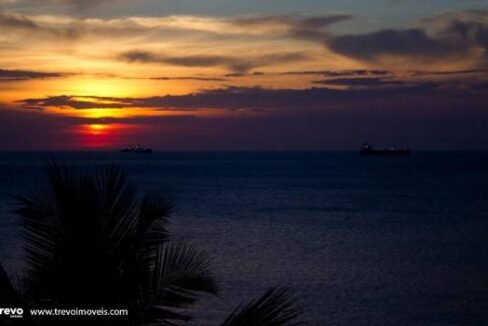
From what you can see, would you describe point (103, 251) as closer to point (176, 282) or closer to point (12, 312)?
point (176, 282)

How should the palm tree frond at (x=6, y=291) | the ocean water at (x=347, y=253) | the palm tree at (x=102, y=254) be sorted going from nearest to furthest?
the palm tree frond at (x=6, y=291), the palm tree at (x=102, y=254), the ocean water at (x=347, y=253)

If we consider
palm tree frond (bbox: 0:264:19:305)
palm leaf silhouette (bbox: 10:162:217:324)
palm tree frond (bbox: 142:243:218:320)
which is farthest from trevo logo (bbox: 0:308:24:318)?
palm tree frond (bbox: 142:243:218:320)

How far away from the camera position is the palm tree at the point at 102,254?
635cm

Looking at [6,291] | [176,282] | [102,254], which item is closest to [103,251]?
[102,254]

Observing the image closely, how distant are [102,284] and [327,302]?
83.2ft

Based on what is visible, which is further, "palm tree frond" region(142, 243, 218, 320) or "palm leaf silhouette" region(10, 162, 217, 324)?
"palm tree frond" region(142, 243, 218, 320)

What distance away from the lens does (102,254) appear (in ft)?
21.1

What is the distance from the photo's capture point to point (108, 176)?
6.72m

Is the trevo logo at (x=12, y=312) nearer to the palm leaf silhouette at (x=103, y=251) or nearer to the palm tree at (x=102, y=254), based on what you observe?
the palm tree at (x=102, y=254)

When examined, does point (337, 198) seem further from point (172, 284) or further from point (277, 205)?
point (172, 284)

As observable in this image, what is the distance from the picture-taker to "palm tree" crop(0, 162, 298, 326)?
6.35 metres

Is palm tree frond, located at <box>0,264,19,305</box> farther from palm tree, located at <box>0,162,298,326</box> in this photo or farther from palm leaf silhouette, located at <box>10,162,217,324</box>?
palm leaf silhouette, located at <box>10,162,217,324</box>

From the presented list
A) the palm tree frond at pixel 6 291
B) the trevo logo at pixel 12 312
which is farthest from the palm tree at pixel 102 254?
the trevo logo at pixel 12 312

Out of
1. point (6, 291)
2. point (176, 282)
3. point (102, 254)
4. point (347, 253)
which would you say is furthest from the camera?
point (347, 253)
